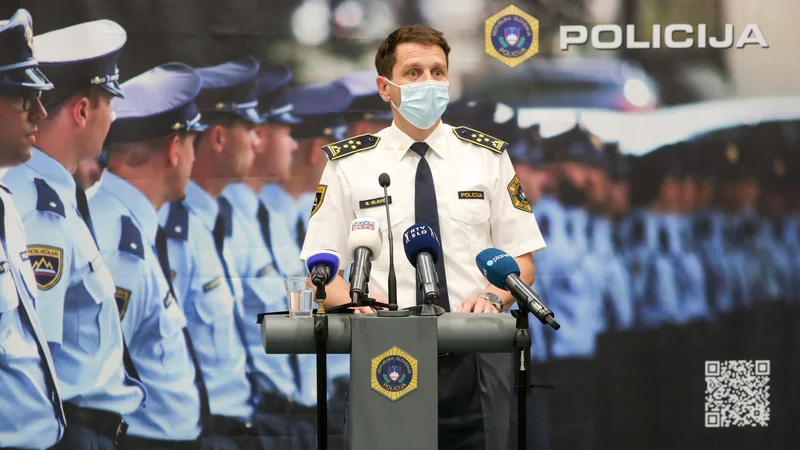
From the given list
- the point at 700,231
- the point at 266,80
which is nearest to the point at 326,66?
the point at 266,80

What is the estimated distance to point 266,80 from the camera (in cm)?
384

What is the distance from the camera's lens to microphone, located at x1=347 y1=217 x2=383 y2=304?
1.85 m

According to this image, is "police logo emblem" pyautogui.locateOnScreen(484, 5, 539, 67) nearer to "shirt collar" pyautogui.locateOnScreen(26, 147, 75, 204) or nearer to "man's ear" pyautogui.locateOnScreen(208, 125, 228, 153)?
"man's ear" pyautogui.locateOnScreen(208, 125, 228, 153)

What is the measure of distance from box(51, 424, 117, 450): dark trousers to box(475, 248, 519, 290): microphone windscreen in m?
2.58

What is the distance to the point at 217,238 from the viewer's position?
383 centimetres

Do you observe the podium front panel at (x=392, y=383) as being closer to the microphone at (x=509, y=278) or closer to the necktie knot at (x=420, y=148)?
the microphone at (x=509, y=278)

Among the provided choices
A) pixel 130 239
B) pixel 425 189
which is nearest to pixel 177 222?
pixel 130 239

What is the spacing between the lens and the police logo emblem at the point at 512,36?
3881 mm

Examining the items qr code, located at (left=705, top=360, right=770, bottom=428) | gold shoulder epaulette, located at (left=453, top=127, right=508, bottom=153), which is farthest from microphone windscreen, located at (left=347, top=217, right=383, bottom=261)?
qr code, located at (left=705, top=360, right=770, bottom=428)

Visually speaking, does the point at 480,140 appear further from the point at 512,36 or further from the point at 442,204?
the point at 512,36

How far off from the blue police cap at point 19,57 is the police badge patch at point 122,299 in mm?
966

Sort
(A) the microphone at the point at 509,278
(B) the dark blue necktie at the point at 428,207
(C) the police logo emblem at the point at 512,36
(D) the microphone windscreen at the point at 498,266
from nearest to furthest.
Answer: (A) the microphone at the point at 509,278, (D) the microphone windscreen at the point at 498,266, (B) the dark blue necktie at the point at 428,207, (C) the police logo emblem at the point at 512,36

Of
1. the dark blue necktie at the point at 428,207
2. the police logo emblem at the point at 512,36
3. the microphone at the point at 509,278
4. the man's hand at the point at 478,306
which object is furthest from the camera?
the police logo emblem at the point at 512,36

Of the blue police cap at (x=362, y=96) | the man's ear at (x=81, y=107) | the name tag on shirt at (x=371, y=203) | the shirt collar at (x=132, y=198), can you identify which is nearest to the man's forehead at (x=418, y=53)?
the name tag on shirt at (x=371, y=203)
